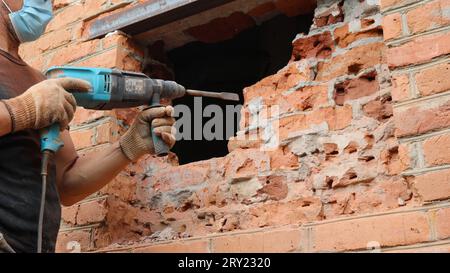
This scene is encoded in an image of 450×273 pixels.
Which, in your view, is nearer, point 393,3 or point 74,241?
point 393,3

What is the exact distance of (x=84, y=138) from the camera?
278 cm

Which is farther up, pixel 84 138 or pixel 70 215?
pixel 84 138

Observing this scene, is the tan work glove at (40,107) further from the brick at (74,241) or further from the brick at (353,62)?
the brick at (353,62)

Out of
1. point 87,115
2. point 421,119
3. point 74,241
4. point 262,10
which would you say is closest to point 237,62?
point 262,10

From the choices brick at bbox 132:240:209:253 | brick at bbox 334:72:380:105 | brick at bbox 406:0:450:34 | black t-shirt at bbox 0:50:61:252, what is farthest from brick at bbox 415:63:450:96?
black t-shirt at bbox 0:50:61:252

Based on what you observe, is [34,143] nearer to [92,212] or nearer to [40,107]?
[40,107]

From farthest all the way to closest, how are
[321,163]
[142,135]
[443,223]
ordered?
[321,163] < [142,135] < [443,223]

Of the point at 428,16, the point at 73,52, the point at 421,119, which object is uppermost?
the point at 73,52

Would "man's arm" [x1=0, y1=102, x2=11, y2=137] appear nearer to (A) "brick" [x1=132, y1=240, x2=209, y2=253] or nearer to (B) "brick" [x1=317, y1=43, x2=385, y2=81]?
(A) "brick" [x1=132, y1=240, x2=209, y2=253]

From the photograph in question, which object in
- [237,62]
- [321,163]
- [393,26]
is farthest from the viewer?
[237,62]

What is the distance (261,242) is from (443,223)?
2.04 feet

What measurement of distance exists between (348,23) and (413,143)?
28.4 inches

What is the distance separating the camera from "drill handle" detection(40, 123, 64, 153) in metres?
1.96

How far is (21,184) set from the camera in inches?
76.3
